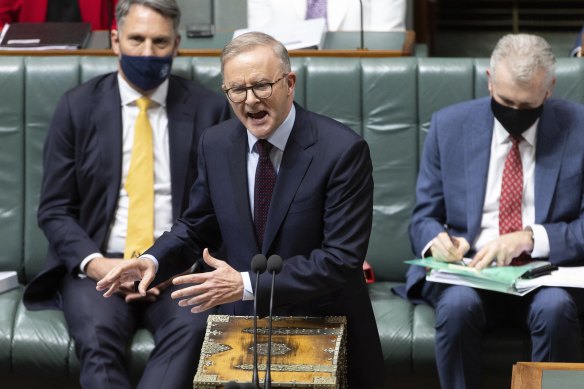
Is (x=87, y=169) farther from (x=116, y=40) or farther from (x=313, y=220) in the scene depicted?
(x=313, y=220)

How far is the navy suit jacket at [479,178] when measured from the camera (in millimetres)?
3662

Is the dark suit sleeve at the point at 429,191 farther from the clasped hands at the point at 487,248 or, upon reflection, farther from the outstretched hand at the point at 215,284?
the outstretched hand at the point at 215,284

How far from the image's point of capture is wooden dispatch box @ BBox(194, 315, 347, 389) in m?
2.64

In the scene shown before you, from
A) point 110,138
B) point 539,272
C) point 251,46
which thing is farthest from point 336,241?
point 110,138

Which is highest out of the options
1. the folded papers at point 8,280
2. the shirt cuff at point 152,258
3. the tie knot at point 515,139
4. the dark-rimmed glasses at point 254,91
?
the dark-rimmed glasses at point 254,91

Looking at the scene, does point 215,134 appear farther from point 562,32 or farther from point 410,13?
point 562,32

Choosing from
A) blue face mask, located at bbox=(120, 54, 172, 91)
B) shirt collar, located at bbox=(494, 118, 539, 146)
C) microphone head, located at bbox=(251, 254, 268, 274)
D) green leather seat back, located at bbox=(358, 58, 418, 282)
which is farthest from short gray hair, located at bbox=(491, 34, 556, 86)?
microphone head, located at bbox=(251, 254, 268, 274)

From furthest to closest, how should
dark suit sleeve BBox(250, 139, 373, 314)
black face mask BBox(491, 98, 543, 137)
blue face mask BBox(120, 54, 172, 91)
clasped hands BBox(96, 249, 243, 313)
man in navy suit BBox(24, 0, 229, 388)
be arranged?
blue face mask BBox(120, 54, 172, 91)
man in navy suit BBox(24, 0, 229, 388)
black face mask BBox(491, 98, 543, 137)
dark suit sleeve BBox(250, 139, 373, 314)
clasped hands BBox(96, 249, 243, 313)

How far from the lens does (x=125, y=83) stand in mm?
3924

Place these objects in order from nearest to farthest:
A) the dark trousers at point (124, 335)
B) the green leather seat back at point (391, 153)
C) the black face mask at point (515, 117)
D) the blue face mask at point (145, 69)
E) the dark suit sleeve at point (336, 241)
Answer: the dark suit sleeve at point (336, 241) → the dark trousers at point (124, 335) → the black face mask at point (515, 117) → the blue face mask at point (145, 69) → the green leather seat back at point (391, 153)

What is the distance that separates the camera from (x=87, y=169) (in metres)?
3.85

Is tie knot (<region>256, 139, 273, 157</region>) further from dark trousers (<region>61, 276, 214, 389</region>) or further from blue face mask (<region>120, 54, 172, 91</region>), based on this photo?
blue face mask (<region>120, 54, 172, 91</region>)

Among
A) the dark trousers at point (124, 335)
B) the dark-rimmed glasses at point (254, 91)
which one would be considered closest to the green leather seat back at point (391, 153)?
the dark trousers at point (124, 335)

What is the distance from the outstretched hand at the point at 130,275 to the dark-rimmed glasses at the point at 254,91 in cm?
48
